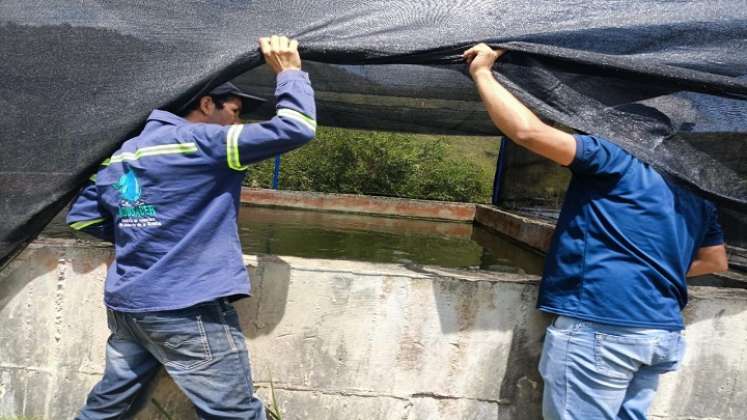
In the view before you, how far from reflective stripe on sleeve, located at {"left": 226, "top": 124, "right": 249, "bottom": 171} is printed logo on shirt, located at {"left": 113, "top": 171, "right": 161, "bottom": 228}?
1.04ft

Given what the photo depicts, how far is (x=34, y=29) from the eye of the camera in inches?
82.4

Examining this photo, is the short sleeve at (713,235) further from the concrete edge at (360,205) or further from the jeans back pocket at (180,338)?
the concrete edge at (360,205)

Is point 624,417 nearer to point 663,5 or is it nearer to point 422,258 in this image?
point 663,5

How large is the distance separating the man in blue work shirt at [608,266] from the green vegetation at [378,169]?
30.6ft

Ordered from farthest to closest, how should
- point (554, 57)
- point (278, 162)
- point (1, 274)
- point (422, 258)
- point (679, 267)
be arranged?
point (278, 162) → point (422, 258) → point (1, 274) → point (554, 57) → point (679, 267)

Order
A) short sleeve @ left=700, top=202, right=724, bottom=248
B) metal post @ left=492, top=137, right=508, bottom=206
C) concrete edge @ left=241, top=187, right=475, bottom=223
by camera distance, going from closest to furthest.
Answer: short sleeve @ left=700, top=202, right=724, bottom=248, concrete edge @ left=241, top=187, right=475, bottom=223, metal post @ left=492, top=137, right=508, bottom=206

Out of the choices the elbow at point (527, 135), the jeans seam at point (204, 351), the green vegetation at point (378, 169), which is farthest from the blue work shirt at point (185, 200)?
the green vegetation at point (378, 169)

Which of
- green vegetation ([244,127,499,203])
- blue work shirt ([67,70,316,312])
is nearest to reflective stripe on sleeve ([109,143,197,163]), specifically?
blue work shirt ([67,70,316,312])

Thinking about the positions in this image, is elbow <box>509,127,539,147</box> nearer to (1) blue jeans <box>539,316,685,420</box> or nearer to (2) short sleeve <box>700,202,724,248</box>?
(1) blue jeans <box>539,316,685,420</box>

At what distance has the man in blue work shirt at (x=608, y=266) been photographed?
72.9 inches

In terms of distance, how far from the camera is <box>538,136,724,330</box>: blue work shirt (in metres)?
1.85

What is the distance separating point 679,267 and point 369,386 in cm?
140

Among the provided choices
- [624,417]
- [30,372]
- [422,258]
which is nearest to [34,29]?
[30,372]

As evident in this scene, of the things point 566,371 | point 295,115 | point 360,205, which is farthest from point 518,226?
point 295,115
